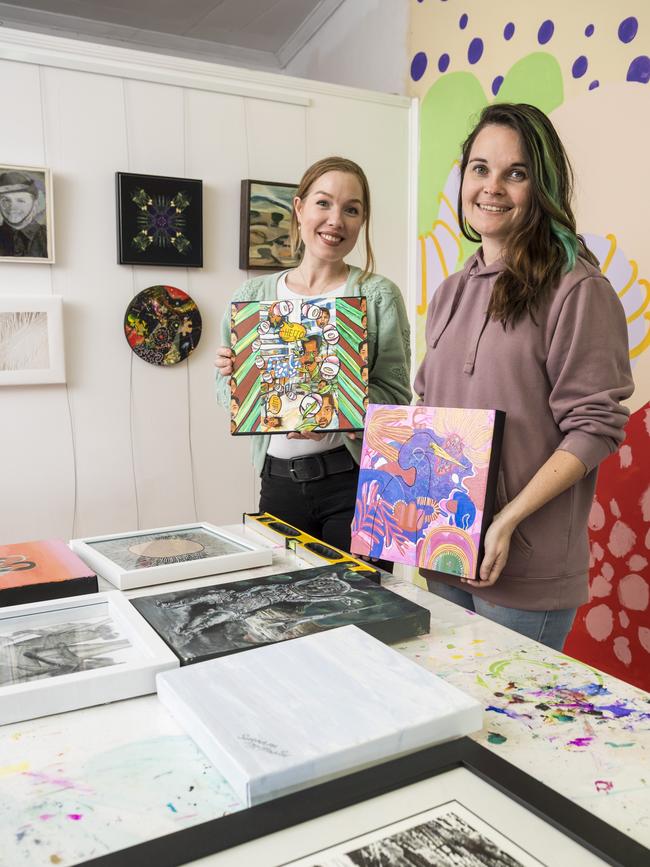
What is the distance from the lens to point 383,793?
646 millimetres

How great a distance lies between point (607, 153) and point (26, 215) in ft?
5.98

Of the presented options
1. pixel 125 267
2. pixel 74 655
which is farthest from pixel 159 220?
pixel 74 655

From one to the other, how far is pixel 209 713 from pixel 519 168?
981 millimetres

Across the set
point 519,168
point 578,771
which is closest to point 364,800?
point 578,771

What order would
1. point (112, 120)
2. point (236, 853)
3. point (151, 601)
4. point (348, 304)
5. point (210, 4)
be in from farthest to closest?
1. point (210, 4)
2. point (112, 120)
3. point (348, 304)
4. point (151, 601)
5. point (236, 853)

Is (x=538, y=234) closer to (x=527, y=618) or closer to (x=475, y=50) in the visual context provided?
(x=527, y=618)

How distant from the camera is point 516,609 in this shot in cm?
124

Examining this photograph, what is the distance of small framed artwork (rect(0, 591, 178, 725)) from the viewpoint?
81 centimetres

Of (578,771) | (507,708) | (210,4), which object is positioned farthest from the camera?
(210,4)

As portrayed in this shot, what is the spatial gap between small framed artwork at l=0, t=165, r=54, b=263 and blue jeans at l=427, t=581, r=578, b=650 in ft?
6.16

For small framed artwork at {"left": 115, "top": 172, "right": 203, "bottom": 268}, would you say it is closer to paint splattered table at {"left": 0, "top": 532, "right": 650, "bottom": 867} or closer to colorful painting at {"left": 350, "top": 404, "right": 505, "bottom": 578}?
colorful painting at {"left": 350, "top": 404, "right": 505, "bottom": 578}

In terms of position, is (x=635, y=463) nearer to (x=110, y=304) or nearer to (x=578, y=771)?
(x=578, y=771)

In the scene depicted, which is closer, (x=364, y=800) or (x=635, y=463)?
(x=364, y=800)

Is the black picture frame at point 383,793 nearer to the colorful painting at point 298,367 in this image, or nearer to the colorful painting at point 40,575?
the colorful painting at point 40,575
